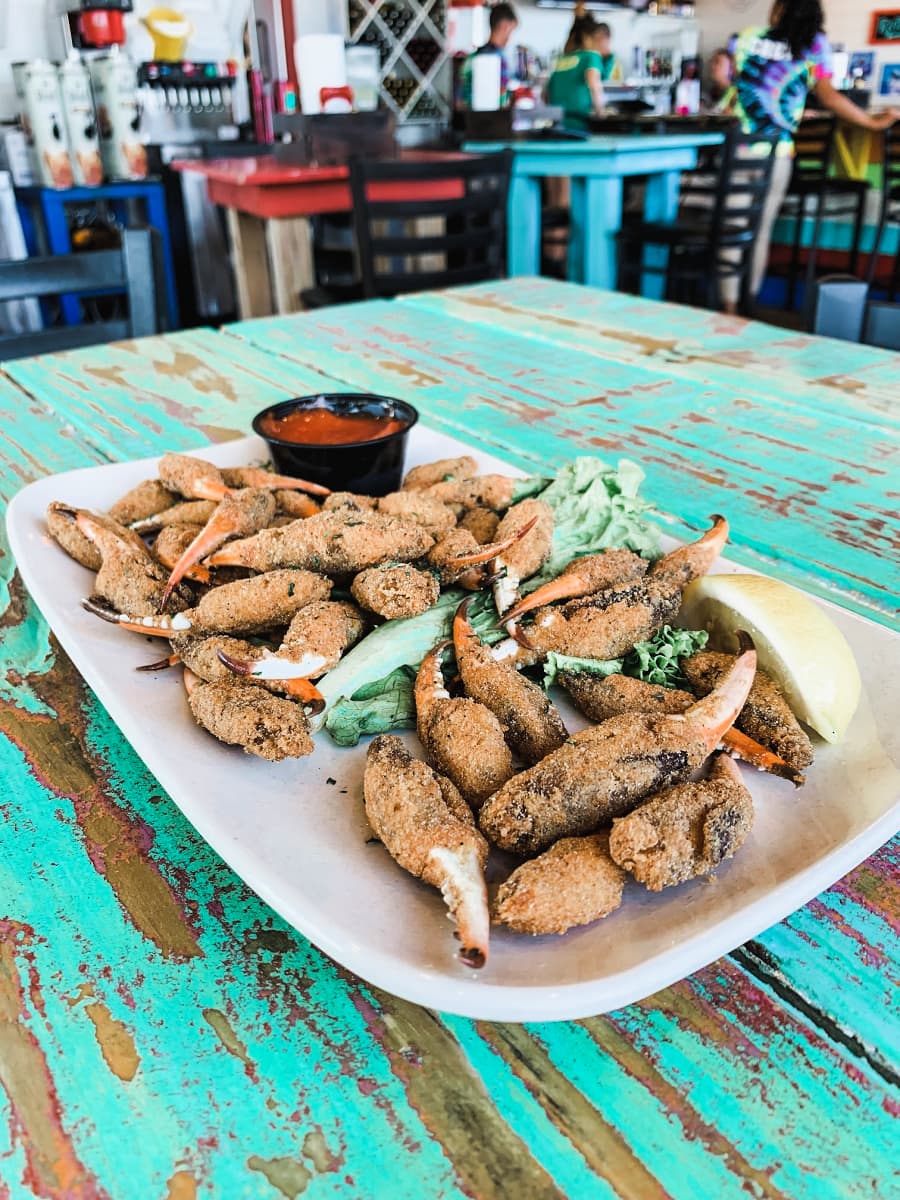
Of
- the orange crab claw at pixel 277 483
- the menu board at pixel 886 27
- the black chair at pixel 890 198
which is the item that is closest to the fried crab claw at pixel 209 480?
the orange crab claw at pixel 277 483

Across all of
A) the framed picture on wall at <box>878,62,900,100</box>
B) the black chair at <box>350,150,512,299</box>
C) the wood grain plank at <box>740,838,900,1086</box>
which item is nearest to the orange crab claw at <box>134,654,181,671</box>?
the wood grain plank at <box>740,838,900,1086</box>

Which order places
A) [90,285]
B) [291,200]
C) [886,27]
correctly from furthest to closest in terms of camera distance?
[886,27], [291,200], [90,285]

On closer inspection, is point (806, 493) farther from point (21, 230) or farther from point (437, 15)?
point (437, 15)

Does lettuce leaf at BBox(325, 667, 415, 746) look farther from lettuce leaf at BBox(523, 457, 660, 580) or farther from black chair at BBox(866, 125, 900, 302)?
black chair at BBox(866, 125, 900, 302)

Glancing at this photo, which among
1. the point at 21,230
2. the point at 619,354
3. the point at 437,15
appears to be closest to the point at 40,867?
the point at 619,354

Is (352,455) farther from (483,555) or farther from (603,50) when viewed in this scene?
(603,50)

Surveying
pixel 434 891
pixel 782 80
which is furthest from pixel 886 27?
pixel 434 891
